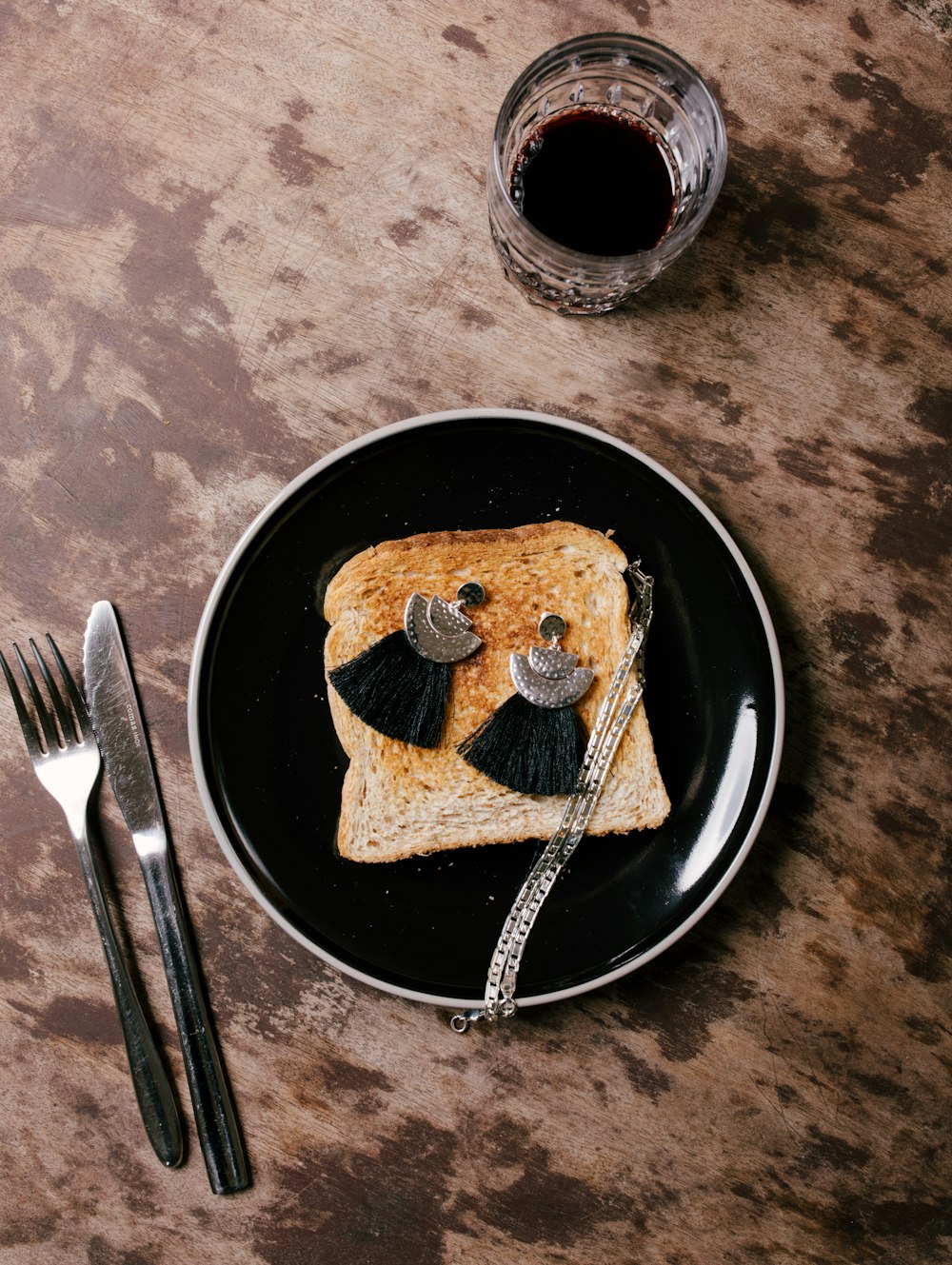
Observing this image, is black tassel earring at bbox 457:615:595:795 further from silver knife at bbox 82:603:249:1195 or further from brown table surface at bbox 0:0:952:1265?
silver knife at bbox 82:603:249:1195

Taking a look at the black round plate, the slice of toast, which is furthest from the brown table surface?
the slice of toast

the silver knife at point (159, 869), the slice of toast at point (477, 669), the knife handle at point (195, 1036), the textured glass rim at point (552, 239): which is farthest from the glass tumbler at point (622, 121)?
the knife handle at point (195, 1036)

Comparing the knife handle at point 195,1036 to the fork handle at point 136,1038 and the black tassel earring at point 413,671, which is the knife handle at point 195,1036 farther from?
the black tassel earring at point 413,671

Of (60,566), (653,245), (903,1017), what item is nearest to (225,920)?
(60,566)

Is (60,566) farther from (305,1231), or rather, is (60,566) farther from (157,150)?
(305,1231)

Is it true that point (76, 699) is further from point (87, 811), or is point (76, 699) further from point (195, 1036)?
point (195, 1036)

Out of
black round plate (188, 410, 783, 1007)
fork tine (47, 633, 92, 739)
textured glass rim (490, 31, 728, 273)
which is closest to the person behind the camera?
textured glass rim (490, 31, 728, 273)

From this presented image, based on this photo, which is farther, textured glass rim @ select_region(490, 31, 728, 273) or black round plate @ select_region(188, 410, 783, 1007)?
black round plate @ select_region(188, 410, 783, 1007)
